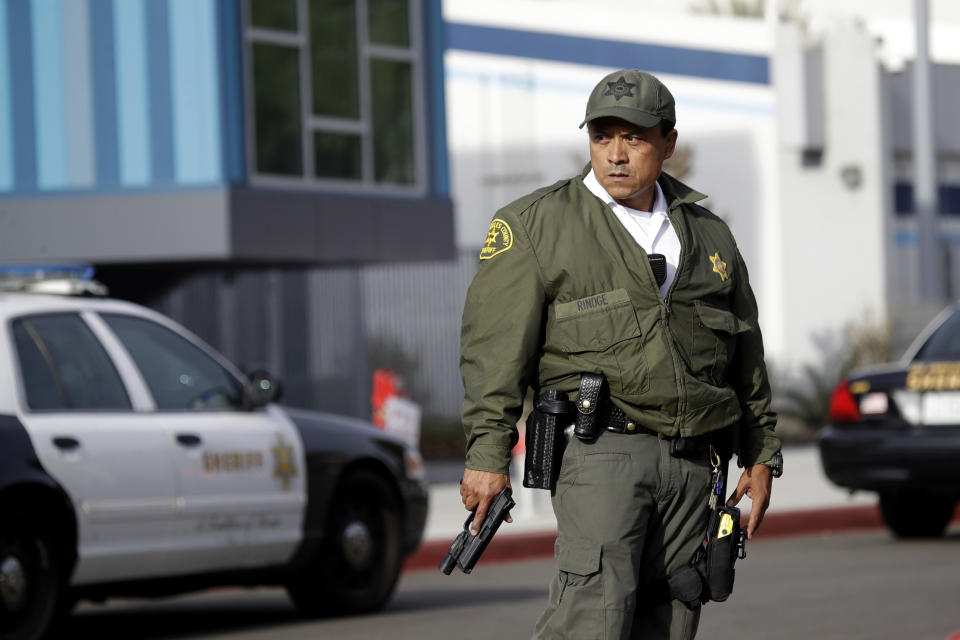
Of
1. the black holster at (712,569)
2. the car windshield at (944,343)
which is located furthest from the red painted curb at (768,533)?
the black holster at (712,569)

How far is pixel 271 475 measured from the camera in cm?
891

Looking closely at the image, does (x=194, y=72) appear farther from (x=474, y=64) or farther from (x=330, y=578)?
(x=474, y=64)

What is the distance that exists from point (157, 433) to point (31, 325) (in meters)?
0.75

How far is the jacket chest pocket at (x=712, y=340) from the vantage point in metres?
4.54

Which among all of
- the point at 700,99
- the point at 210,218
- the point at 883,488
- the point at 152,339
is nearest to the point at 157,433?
→ the point at 152,339

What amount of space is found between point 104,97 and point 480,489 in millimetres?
13763

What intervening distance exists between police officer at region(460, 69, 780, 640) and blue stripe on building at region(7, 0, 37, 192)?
13563 mm

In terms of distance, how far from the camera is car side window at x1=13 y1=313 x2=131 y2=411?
7969 mm

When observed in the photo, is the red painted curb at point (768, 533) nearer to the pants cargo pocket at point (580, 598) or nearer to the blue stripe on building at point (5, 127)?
the blue stripe on building at point (5, 127)

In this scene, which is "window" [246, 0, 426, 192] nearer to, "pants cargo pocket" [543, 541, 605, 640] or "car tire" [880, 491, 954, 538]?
"car tire" [880, 491, 954, 538]

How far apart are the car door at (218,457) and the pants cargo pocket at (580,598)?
A: 4281mm

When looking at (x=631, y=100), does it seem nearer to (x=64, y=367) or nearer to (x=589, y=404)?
(x=589, y=404)

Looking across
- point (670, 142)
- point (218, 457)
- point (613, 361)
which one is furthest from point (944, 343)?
point (613, 361)

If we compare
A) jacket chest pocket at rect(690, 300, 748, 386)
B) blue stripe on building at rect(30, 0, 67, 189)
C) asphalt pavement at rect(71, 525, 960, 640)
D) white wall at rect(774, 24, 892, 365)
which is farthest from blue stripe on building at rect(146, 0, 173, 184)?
white wall at rect(774, 24, 892, 365)
